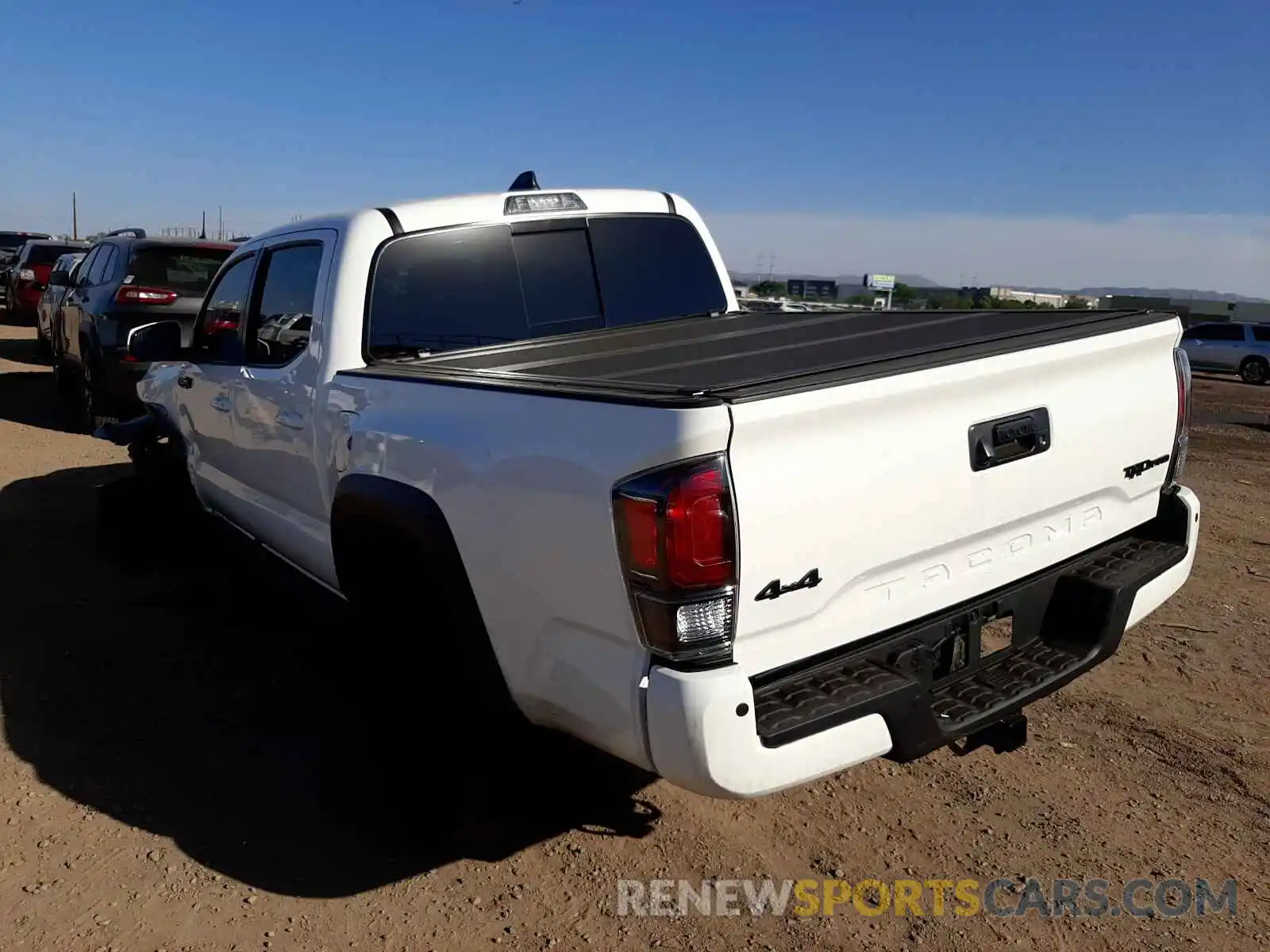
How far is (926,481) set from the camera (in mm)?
2668

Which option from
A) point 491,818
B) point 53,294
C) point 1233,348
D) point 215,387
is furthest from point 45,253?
point 1233,348

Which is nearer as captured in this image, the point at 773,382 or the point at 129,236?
the point at 773,382

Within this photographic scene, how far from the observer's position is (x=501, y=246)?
411 cm

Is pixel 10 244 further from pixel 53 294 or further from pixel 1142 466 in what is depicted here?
pixel 1142 466

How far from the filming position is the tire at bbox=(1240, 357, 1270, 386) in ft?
81.0

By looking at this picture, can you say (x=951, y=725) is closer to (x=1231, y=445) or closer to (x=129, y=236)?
(x=129, y=236)

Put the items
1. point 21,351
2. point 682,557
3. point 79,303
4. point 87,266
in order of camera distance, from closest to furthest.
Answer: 1. point 682,557
2. point 79,303
3. point 87,266
4. point 21,351

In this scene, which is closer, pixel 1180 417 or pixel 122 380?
pixel 1180 417

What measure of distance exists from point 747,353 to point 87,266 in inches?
390

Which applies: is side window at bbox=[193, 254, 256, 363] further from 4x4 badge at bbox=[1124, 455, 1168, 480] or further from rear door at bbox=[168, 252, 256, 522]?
4x4 badge at bbox=[1124, 455, 1168, 480]

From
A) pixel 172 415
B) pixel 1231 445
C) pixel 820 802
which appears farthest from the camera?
pixel 1231 445

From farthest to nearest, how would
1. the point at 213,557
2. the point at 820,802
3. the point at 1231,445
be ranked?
the point at 1231,445, the point at 213,557, the point at 820,802

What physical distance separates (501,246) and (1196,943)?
3303 mm

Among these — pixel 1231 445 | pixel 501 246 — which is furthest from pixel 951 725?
pixel 1231 445
